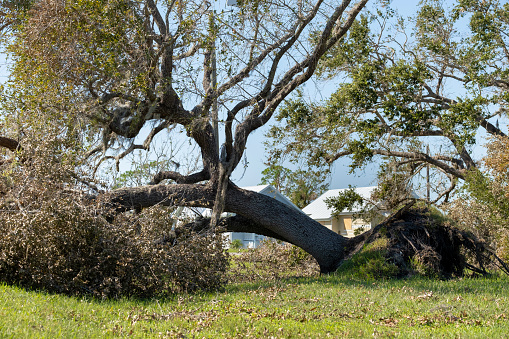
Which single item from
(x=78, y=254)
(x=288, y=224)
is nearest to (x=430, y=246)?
(x=288, y=224)

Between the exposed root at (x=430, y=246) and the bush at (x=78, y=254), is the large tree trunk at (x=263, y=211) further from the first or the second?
the bush at (x=78, y=254)

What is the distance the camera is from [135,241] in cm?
884

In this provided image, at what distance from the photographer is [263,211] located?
12.8 metres

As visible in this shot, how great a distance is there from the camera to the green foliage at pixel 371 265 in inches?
451

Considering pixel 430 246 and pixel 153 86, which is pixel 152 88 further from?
pixel 430 246

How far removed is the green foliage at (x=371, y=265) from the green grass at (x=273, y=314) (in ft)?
6.09

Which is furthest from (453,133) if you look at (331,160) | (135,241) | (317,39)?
(135,241)

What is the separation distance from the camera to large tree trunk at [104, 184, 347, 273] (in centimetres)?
1238

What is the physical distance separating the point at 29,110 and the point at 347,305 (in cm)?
926

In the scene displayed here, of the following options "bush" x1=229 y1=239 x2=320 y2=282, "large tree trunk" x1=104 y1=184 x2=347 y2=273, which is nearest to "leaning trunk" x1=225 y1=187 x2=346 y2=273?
"large tree trunk" x1=104 y1=184 x2=347 y2=273

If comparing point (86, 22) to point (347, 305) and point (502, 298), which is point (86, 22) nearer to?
point (347, 305)

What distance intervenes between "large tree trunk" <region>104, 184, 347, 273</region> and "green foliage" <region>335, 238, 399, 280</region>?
0.80 meters

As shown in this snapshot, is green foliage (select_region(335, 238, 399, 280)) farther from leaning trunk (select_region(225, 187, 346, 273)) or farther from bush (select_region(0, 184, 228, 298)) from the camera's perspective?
bush (select_region(0, 184, 228, 298))

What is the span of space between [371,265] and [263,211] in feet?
10.4
